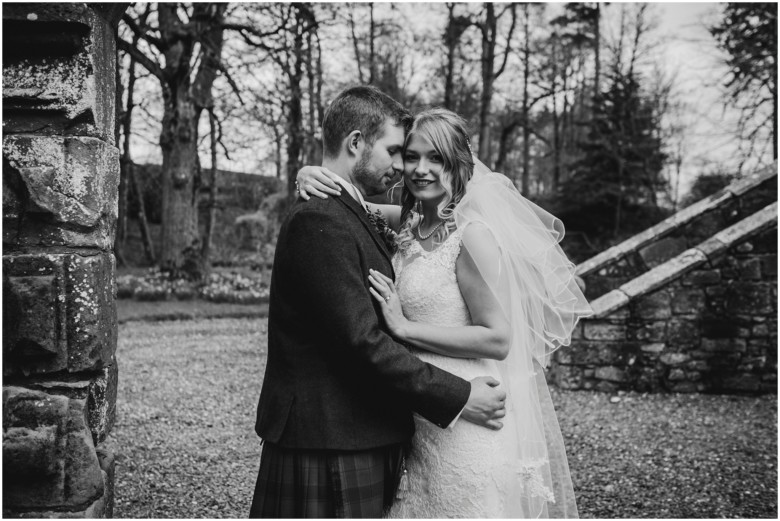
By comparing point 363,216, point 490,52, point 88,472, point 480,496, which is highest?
point 490,52

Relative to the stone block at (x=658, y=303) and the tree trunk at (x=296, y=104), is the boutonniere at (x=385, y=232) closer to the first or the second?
the stone block at (x=658, y=303)

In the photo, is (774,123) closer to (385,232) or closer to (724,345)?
(724,345)

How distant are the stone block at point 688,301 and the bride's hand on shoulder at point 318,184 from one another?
6.25 meters

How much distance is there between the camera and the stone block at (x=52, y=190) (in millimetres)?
2201

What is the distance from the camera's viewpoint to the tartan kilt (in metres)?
2.35

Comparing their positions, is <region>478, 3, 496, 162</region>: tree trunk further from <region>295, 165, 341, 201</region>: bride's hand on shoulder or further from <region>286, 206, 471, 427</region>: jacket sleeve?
<region>286, 206, 471, 427</region>: jacket sleeve

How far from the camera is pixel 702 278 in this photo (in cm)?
763

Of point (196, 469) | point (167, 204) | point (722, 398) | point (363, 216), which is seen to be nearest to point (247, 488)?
point (196, 469)

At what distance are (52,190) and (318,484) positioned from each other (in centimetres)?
140

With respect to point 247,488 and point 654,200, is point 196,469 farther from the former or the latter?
point 654,200

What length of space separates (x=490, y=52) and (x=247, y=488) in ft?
55.6

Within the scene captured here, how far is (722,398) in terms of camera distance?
7.46 m

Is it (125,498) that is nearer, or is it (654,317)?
(125,498)

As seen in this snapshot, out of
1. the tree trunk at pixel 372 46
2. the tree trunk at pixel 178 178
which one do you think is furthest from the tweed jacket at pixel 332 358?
the tree trunk at pixel 372 46
